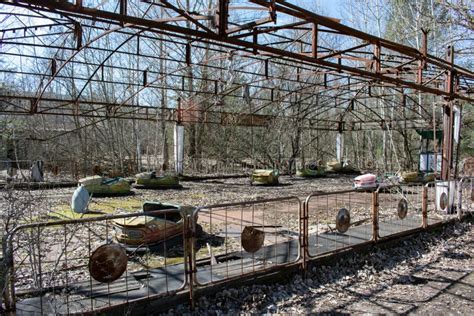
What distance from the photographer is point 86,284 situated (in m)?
4.14

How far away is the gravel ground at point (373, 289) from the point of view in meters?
4.28

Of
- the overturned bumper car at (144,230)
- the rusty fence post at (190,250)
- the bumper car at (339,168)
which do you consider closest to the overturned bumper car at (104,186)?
the overturned bumper car at (144,230)

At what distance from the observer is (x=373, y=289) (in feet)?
16.4

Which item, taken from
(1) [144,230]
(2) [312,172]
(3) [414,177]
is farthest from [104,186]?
(3) [414,177]

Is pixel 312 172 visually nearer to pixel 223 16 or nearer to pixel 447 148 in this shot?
pixel 447 148

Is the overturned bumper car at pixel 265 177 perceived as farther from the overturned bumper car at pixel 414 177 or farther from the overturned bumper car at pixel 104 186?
Answer: the overturned bumper car at pixel 104 186

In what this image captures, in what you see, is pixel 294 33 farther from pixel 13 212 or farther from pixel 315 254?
pixel 13 212

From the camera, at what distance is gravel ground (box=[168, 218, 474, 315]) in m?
4.28

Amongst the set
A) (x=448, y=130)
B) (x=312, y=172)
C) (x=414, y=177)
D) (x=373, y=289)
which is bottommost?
(x=373, y=289)

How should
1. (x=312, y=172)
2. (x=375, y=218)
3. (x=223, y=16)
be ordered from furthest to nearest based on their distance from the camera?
(x=312, y=172)
(x=375, y=218)
(x=223, y=16)

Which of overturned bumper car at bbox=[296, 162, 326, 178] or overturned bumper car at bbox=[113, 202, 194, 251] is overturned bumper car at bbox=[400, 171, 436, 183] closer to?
overturned bumper car at bbox=[296, 162, 326, 178]

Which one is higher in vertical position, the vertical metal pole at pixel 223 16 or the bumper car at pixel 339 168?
the vertical metal pole at pixel 223 16

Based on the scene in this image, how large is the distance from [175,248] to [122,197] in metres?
6.65

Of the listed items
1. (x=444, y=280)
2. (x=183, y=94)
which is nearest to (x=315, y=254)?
(x=444, y=280)
